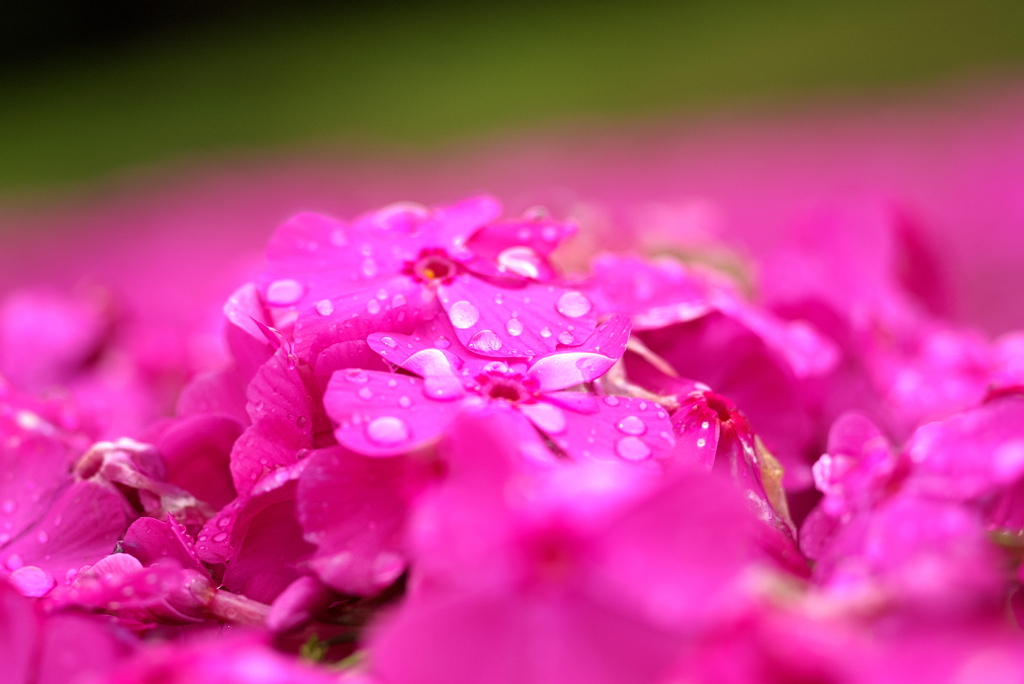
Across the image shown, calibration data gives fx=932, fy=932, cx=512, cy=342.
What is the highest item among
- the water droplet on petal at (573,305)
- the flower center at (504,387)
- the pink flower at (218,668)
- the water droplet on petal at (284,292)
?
the water droplet on petal at (284,292)

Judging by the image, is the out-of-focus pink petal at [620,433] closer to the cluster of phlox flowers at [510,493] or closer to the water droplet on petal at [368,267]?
the cluster of phlox flowers at [510,493]

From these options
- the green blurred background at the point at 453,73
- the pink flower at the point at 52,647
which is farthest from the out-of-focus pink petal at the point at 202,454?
the green blurred background at the point at 453,73

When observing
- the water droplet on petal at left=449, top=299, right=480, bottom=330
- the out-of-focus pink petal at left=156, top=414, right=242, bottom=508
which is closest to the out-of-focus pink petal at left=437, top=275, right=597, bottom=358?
the water droplet on petal at left=449, top=299, right=480, bottom=330

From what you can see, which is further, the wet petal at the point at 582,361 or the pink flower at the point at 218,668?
the wet petal at the point at 582,361

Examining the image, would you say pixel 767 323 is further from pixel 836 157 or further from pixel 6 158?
pixel 6 158

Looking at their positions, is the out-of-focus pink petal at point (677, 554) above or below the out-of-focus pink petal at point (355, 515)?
above

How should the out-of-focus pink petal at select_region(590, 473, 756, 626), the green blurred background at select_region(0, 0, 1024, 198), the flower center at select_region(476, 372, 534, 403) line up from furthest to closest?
the green blurred background at select_region(0, 0, 1024, 198) < the flower center at select_region(476, 372, 534, 403) < the out-of-focus pink petal at select_region(590, 473, 756, 626)

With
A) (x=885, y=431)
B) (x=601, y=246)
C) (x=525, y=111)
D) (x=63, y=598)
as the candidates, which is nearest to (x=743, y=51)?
(x=525, y=111)

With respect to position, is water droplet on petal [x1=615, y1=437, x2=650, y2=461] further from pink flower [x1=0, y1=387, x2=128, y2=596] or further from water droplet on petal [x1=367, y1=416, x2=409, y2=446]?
pink flower [x1=0, y1=387, x2=128, y2=596]
